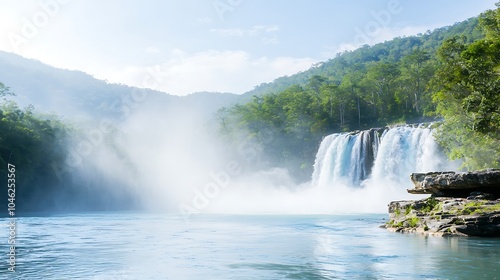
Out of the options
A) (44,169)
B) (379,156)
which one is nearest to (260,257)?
(379,156)

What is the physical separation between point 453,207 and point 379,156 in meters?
21.3

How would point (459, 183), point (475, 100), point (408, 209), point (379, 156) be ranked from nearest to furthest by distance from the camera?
point (459, 183) → point (408, 209) → point (475, 100) → point (379, 156)

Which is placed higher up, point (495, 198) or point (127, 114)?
point (127, 114)

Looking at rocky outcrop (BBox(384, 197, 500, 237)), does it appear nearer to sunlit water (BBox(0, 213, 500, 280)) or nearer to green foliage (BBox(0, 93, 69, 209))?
sunlit water (BBox(0, 213, 500, 280))

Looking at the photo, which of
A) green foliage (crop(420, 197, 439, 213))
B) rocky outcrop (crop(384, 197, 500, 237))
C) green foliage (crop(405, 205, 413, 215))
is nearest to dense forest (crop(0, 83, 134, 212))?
green foliage (crop(405, 205, 413, 215))

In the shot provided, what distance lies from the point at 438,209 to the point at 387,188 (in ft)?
64.0

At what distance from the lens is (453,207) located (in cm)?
1725

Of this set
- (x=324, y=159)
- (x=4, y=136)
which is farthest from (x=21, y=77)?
(x=324, y=159)

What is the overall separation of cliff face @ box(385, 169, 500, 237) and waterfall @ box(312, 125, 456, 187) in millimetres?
15139

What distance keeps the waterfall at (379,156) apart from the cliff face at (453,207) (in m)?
15.1

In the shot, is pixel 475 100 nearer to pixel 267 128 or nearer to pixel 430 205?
pixel 430 205

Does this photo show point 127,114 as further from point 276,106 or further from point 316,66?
point 276,106

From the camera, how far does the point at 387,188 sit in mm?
37250

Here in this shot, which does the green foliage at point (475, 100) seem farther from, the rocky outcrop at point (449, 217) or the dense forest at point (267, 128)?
the dense forest at point (267, 128)
